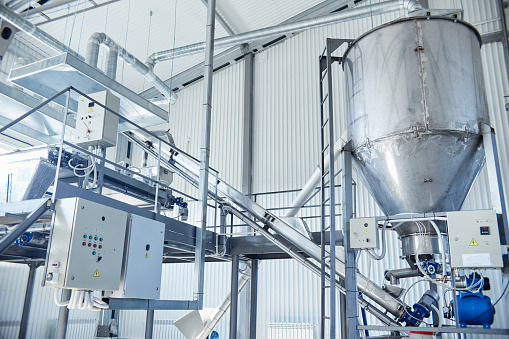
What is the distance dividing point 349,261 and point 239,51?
9567mm

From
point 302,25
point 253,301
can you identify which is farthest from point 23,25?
point 253,301

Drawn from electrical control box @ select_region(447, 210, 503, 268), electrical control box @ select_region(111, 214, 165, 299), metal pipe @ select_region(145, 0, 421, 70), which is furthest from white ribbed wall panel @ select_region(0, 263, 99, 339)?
electrical control box @ select_region(447, 210, 503, 268)

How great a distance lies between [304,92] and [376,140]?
285 inches

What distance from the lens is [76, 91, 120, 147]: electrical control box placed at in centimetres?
521

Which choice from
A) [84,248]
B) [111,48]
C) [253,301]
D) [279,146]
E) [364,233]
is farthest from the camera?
[279,146]

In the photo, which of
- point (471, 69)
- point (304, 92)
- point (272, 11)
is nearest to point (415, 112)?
point (471, 69)

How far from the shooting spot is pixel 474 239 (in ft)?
13.0

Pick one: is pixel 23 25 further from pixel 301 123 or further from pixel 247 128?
pixel 301 123

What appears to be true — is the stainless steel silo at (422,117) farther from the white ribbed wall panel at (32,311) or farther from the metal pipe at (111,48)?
the white ribbed wall panel at (32,311)

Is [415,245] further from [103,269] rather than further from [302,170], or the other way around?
[302,170]

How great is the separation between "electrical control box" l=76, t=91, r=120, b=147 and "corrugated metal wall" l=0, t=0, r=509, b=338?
626cm

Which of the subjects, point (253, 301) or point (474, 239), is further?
point (253, 301)

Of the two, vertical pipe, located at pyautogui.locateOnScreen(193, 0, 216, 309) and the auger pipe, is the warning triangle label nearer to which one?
the auger pipe

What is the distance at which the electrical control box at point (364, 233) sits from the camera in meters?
4.43
